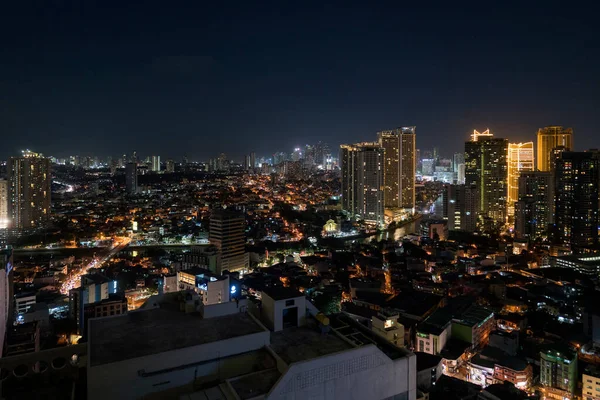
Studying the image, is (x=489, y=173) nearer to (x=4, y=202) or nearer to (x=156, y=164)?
(x=4, y=202)

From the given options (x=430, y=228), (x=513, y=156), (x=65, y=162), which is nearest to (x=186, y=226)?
(x=430, y=228)

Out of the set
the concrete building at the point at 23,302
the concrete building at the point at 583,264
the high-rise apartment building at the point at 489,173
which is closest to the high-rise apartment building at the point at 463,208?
the high-rise apartment building at the point at 489,173

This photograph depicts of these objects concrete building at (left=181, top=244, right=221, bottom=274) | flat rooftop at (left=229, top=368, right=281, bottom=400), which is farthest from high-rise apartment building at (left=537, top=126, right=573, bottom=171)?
flat rooftop at (left=229, top=368, right=281, bottom=400)

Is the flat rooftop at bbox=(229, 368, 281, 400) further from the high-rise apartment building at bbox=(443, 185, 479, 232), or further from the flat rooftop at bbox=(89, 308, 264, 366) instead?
the high-rise apartment building at bbox=(443, 185, 479, 232)

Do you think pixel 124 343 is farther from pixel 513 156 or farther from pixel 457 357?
pixel 513 156

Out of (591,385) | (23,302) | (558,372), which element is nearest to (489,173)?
(558,372)
